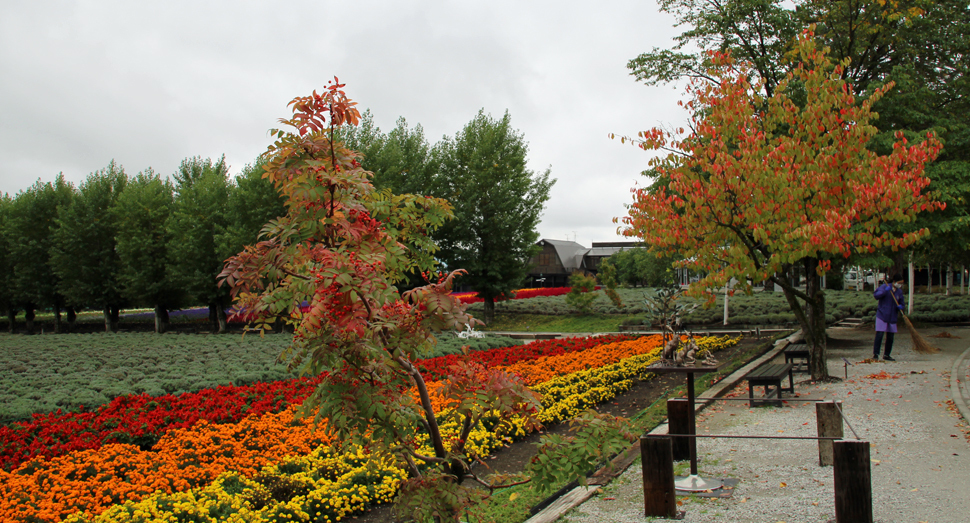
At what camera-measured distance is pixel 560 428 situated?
785 centimetres

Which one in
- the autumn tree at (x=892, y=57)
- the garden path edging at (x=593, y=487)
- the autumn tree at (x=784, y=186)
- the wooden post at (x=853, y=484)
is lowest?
the garden path edging at (x=593, y=487)

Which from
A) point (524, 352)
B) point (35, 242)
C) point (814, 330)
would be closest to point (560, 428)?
point (814, 330)

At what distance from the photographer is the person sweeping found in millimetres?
11375

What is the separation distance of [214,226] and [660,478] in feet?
80.3

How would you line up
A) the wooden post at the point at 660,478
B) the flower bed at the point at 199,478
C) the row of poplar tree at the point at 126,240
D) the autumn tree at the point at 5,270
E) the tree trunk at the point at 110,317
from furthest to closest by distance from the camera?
the autumn tree at the point at 5,270 → the tree trunk at the point at 110,317 → the row of poplar tree at the point at 126,240 → the flower bed at the point at 199,478 → the wooden post at the point at 660,478

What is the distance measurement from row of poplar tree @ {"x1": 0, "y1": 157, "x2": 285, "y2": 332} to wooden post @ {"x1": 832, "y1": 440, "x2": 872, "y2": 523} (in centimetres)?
2108

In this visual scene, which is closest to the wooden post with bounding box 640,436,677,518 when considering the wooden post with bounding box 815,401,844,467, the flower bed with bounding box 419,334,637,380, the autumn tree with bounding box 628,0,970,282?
the wooden post with bounding box 815,401,844,467

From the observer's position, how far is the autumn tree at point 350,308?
2672 millimetres

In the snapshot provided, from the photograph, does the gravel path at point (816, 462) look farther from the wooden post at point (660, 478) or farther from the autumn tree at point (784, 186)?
the autumn tree at point (784, 186)

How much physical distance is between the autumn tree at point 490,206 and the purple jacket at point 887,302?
15829 mm

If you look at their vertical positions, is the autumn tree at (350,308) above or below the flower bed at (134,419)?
above

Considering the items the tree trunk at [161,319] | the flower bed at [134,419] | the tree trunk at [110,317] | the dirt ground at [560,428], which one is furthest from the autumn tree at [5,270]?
the dirt ground at [560,428]

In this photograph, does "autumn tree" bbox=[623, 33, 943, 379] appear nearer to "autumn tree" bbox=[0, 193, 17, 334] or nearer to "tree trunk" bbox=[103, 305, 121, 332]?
"tree trunk" bbox=[103, 305, 121, 332]

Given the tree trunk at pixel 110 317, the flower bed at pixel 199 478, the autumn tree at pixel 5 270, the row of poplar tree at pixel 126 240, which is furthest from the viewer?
the autumn tree at pixel 5 270
